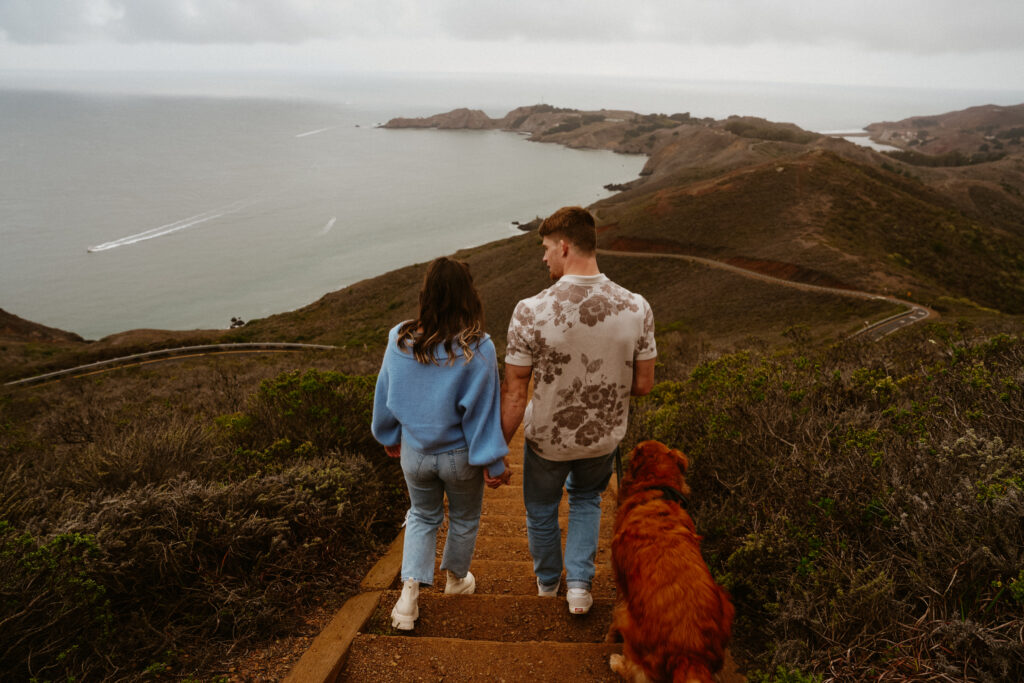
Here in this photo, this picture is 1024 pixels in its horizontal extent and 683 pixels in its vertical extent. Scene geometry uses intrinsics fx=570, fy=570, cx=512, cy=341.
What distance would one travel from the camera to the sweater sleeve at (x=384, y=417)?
288 centimetres

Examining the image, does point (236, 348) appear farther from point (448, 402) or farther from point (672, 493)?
point (672, 493)

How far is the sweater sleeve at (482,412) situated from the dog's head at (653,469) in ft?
2.40

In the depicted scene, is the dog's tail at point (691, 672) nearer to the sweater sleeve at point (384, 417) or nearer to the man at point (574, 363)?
the man at point (574, 363)

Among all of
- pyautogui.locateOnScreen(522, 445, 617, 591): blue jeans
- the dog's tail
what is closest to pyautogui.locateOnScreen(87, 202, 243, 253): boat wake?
pyautogui.locateOnScreen(522, 445, 617, 591): blue jeans

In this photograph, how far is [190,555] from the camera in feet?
9.84

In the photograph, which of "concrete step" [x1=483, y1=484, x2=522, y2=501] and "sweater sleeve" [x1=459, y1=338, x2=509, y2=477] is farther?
"concrete step" [x1=483, y1=484, x2=522, y2=501]

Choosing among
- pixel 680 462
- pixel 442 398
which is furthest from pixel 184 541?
pixel 680 462

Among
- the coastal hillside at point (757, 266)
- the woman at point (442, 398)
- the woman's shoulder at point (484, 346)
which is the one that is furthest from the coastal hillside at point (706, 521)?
the coastal hillside at point (757, 266)

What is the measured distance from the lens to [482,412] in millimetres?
2805

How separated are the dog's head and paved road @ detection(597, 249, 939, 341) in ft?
43.4

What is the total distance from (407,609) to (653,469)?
1.48m

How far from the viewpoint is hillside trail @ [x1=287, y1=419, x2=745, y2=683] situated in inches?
101

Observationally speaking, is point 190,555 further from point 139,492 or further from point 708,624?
point 708,624

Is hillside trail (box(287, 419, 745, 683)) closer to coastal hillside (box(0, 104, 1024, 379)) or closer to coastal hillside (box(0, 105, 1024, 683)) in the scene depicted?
coastal hillside (box(0, 105, 1024, 683))
